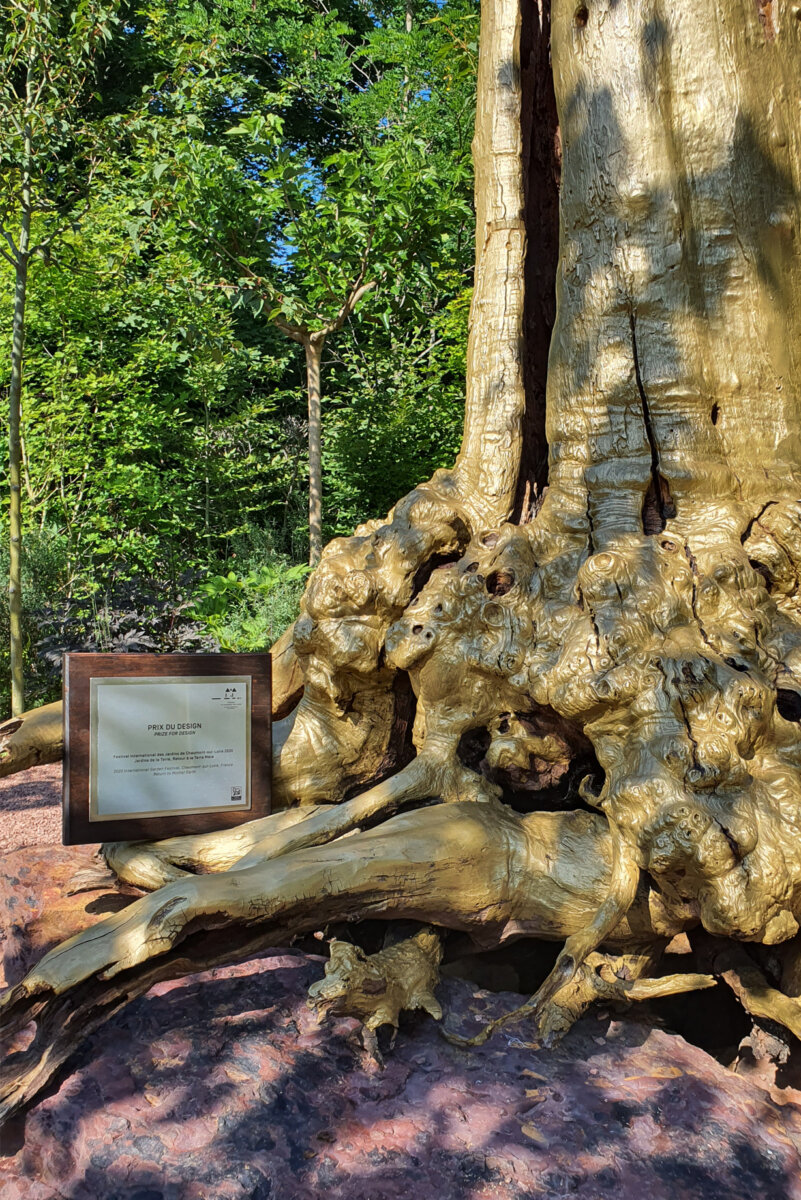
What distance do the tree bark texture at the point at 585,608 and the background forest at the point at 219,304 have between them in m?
5.09

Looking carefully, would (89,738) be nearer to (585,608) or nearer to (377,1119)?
(377,1119)

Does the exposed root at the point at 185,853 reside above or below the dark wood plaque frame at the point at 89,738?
below

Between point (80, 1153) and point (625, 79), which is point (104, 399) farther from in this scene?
point (80, 1153)

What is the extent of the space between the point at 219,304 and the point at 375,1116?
11.8 metres

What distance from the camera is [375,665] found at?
122 inches

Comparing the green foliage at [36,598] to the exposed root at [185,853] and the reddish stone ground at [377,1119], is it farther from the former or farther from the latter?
the reddish stone ground at [377,1119]

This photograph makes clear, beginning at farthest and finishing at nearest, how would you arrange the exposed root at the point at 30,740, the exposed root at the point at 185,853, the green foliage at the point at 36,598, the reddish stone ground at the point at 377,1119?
the green foliage at the point at 36,598, the exposed root at the point at 30,740, the exposed root at the point at 185,853, the reddish stone ground at the point at 377,1119

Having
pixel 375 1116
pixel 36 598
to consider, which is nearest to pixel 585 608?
pixel 375 1116

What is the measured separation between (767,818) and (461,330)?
35.1 feet

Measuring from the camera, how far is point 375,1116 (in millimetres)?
2047

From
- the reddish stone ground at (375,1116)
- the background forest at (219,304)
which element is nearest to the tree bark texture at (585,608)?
the reddish stone ground at (375,1116)

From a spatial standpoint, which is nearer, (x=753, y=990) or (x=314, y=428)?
(x=753, y=990)

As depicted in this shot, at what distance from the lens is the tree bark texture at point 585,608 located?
2.35 metres

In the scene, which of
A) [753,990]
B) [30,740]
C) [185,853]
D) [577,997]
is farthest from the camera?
[30,740]
